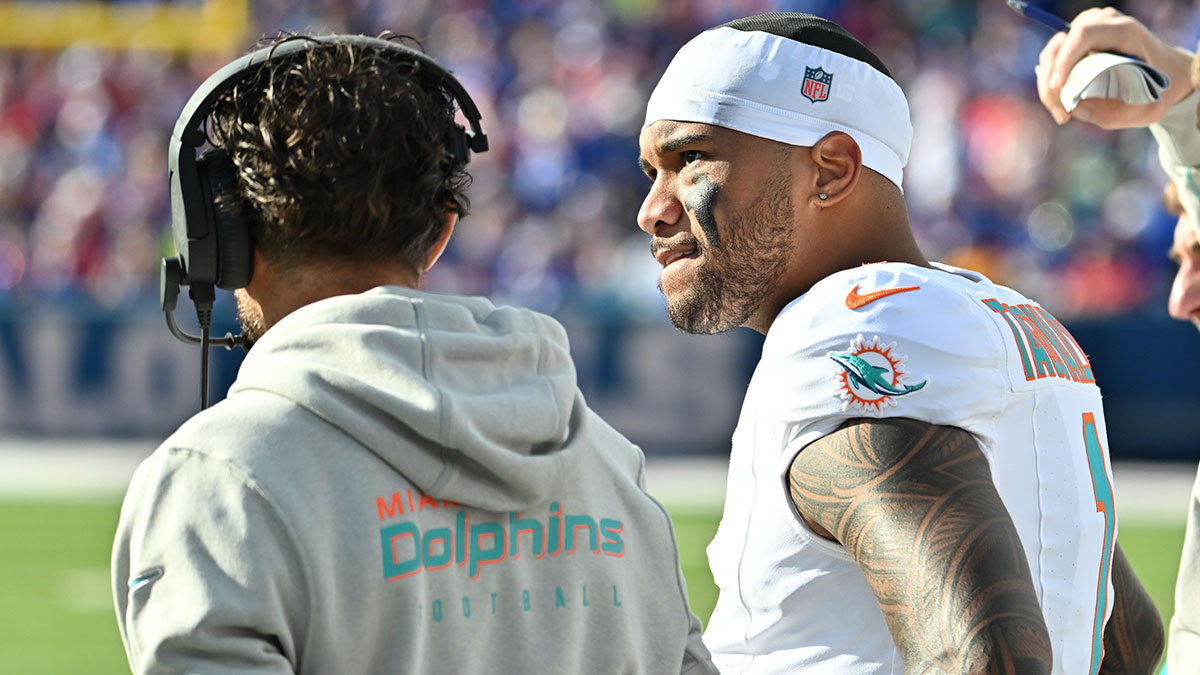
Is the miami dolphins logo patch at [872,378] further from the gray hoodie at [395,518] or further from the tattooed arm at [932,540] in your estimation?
the gray hoodie at [395,518]

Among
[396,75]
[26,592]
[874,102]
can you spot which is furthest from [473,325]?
[26,592]

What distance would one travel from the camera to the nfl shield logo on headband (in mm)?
2236

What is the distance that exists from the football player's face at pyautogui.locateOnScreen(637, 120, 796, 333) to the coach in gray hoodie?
1.73 ft

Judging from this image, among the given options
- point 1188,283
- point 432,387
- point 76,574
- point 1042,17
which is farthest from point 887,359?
point 76,574

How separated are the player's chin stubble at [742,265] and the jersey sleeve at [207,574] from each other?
1.01m

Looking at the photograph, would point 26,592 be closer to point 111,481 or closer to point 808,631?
point 111,481

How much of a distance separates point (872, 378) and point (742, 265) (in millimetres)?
488

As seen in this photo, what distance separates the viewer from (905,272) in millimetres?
1987

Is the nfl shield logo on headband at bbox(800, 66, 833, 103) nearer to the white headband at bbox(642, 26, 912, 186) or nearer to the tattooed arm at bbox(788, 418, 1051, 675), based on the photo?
the white headband at bbox(642, 26, 912, 186)

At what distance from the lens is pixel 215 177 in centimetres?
176

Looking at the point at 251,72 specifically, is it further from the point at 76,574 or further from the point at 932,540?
the point at 76,574

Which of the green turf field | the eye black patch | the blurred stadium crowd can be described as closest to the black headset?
the eye black patch

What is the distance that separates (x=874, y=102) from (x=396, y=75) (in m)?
0.86

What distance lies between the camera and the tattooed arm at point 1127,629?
7.71 ft
